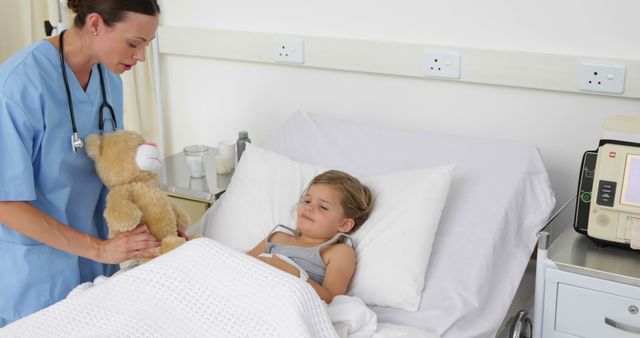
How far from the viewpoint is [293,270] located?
1.93 m

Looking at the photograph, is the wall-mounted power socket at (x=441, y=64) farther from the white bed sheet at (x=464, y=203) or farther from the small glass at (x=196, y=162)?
the small glass at (x=196, y=162)

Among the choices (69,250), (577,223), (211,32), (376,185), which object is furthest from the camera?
(211,32)

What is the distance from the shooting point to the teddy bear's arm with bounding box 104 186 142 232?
186 cm

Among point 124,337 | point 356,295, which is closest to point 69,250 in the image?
point 124,337

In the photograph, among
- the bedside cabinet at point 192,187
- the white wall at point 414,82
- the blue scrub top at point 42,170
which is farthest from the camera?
the bedside cabinet at point 192,187

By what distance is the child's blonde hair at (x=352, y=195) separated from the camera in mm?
2061

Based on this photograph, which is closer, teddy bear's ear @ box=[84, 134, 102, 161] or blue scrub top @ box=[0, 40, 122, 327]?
blue scrub top @ box=[0, 40, 122, 327]

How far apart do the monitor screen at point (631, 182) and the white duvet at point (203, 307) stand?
2.11ft

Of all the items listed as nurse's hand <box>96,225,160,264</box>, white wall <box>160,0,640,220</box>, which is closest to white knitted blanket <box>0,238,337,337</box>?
nurse's hand <box>96,225,160,264</box>

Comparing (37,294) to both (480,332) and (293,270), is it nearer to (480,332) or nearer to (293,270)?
(293,270)

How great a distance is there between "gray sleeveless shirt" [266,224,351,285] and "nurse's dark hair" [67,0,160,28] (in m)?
0.74

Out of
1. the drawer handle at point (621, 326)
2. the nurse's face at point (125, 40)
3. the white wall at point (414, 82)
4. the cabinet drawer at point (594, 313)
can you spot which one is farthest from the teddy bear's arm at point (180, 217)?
the drawer handle at point (621, 326)

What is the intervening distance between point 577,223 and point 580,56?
1.82ft

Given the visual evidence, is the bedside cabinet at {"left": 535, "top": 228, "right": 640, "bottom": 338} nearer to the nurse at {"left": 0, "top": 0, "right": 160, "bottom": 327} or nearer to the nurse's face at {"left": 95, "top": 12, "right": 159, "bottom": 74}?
the nurse at {"left": 0, "top": 0, "right": 160, "bottom": 327}
